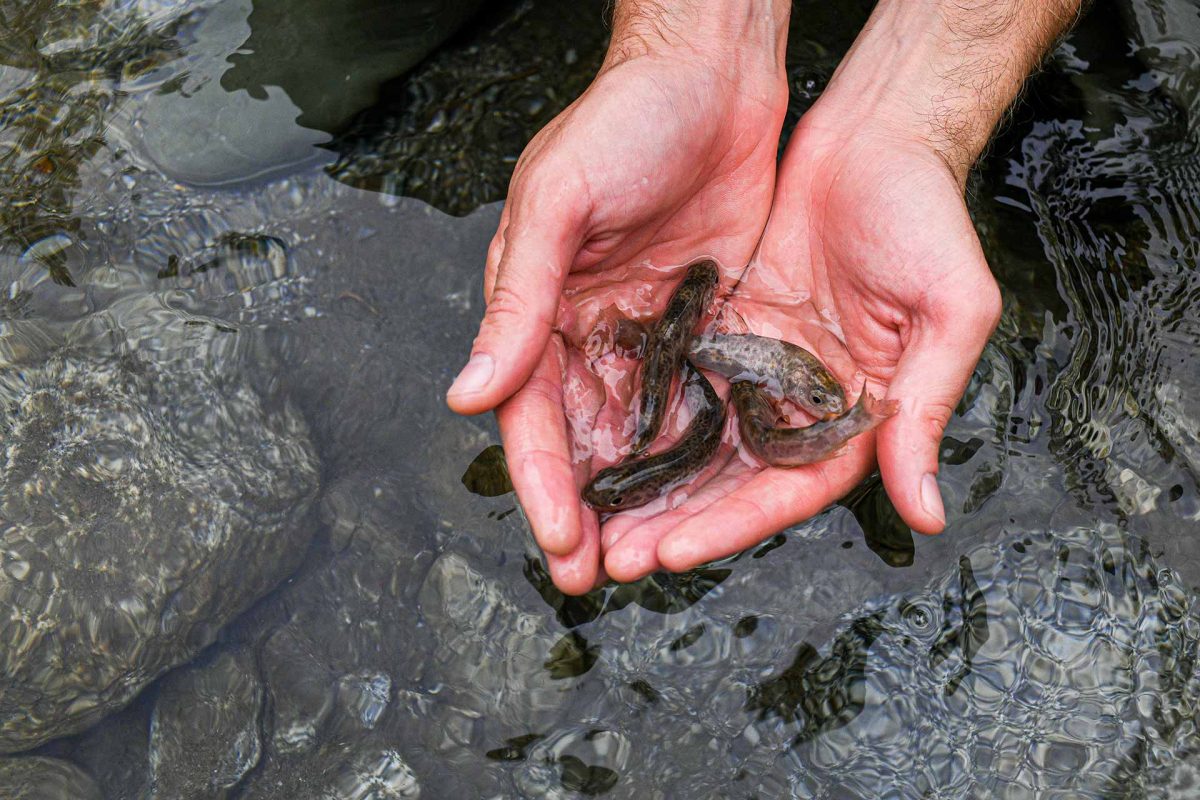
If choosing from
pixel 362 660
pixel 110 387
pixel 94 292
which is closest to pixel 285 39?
pixel 94 292

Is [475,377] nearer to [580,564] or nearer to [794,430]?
[580,564]

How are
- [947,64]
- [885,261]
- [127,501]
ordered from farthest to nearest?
[947,64], [127,501], [885,261]

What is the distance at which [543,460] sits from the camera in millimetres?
3613

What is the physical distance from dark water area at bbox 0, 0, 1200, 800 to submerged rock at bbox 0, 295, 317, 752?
0.02m

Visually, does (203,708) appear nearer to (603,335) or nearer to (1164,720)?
(603,335)

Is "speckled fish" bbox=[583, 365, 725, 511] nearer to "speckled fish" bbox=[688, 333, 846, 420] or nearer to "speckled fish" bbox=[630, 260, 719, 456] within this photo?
"speckled fish" bbox=[630, 260, 719, 456]

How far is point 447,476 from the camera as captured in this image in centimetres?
481

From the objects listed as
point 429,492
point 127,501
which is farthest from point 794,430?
point 127,501

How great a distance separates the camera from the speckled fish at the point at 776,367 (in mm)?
4281

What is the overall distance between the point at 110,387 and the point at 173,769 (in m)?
1.93

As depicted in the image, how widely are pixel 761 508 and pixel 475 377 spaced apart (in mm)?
1267

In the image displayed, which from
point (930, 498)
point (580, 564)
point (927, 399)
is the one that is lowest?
point (580, 564)

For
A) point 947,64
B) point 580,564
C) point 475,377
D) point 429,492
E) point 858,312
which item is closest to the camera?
point 475,377

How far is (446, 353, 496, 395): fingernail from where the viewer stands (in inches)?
140
